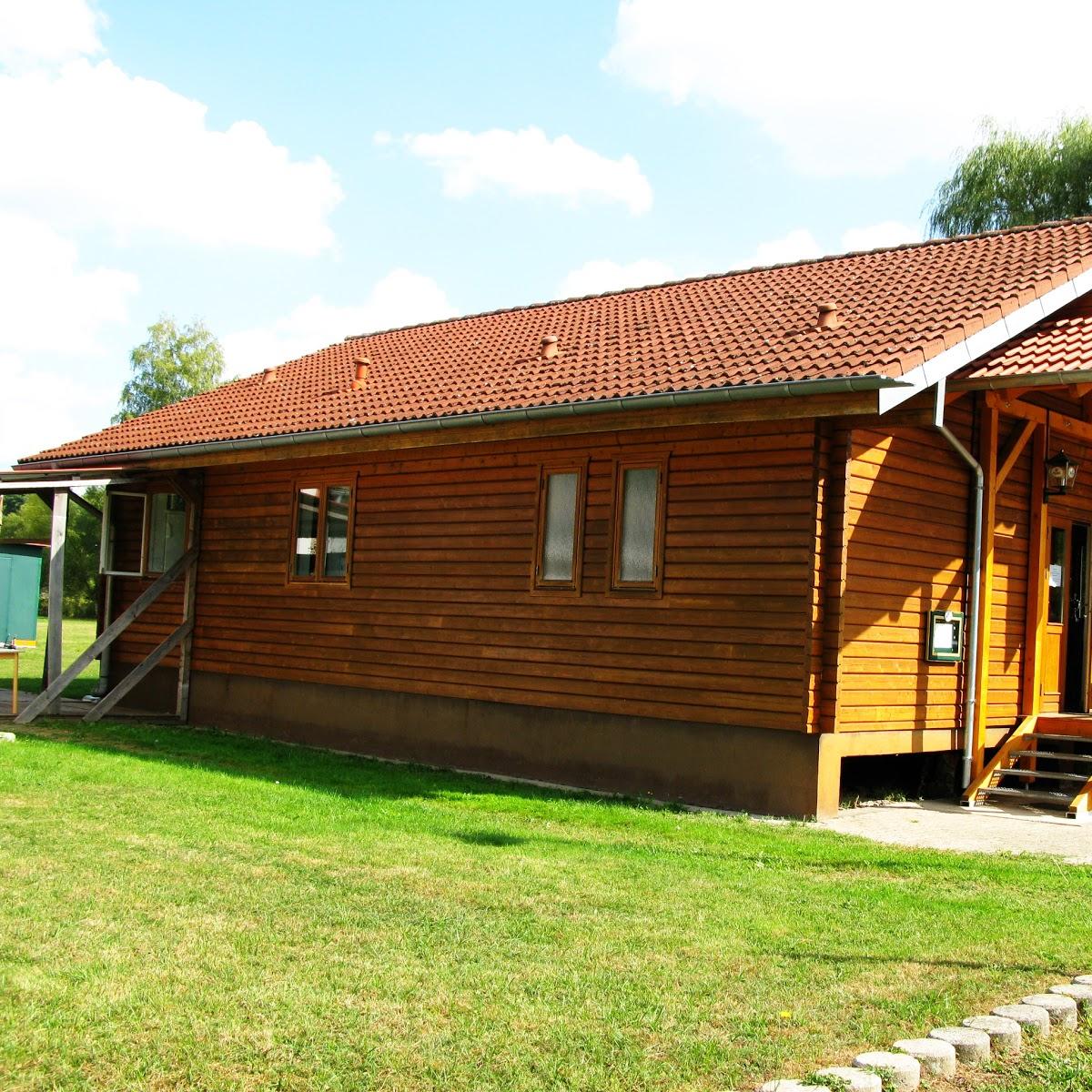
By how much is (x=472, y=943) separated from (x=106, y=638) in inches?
474

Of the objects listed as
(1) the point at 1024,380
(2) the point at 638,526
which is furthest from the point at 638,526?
(1) the point at 1024,380

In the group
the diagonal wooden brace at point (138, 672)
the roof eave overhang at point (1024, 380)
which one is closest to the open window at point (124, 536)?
the diagonal wooden brace at point (138, 672)

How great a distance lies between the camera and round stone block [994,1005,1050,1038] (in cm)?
518

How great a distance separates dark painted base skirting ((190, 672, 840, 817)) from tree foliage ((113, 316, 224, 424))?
157 feet

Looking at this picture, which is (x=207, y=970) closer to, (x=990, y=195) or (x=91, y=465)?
(x=91, y=465)

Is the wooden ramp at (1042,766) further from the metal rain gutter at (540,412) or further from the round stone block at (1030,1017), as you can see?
the round stone block at (1030,1017)

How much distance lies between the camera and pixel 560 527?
13.3m

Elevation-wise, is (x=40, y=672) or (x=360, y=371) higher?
(x=360, y=371)

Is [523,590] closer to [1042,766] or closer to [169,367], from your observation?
[1042,766]

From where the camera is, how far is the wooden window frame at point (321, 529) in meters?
15.7

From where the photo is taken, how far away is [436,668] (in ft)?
47.1

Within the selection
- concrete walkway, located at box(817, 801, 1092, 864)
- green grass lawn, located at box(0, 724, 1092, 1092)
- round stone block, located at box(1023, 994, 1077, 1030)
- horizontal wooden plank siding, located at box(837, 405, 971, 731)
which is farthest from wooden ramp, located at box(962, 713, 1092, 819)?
round stone block, located at box(1023, 994, 1077, 1030)

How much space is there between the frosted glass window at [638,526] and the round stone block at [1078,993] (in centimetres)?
695

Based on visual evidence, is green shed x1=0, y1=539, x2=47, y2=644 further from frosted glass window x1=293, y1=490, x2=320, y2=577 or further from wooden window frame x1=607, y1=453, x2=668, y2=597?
wooden window frame x1=607, y1=453, x2=668, y2=597
